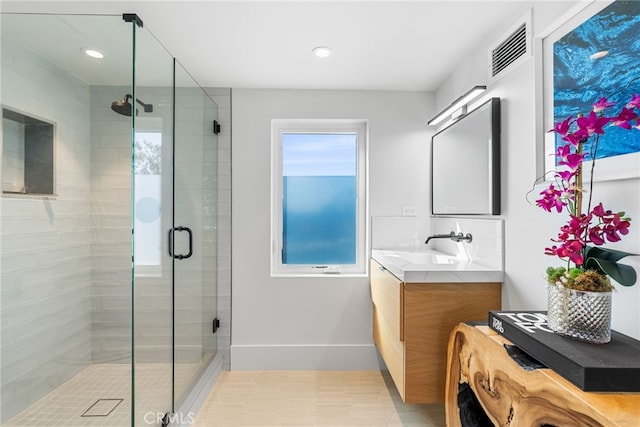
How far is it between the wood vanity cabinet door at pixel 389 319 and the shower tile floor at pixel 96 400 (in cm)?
129

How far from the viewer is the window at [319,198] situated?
9.02 ft

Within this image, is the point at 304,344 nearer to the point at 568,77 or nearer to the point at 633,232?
the point at 633,232

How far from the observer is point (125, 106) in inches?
61.9

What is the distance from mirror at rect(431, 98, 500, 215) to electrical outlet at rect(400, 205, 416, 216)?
147 millimetres

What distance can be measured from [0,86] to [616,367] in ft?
8.17

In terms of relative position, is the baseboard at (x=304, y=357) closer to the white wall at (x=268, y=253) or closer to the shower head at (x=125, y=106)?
the white wall at (x=268, y=253)

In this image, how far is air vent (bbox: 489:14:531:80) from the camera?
1.49m

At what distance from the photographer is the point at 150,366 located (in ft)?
5.47

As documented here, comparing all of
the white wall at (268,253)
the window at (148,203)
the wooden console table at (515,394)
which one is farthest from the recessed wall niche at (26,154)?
the wooden console table at (515,394)

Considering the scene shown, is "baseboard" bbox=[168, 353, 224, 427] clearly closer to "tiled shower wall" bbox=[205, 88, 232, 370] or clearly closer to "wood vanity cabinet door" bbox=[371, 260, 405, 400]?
→ "tiled shower wall" bbox=[205, 88, 232, 370]

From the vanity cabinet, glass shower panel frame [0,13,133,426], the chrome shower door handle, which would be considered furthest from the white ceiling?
the vanity cabinet

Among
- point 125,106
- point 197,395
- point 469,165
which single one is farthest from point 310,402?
point 125,106

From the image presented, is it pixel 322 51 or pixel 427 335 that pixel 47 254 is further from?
pixel 427 335

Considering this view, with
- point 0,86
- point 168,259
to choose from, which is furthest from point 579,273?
point 0,86
